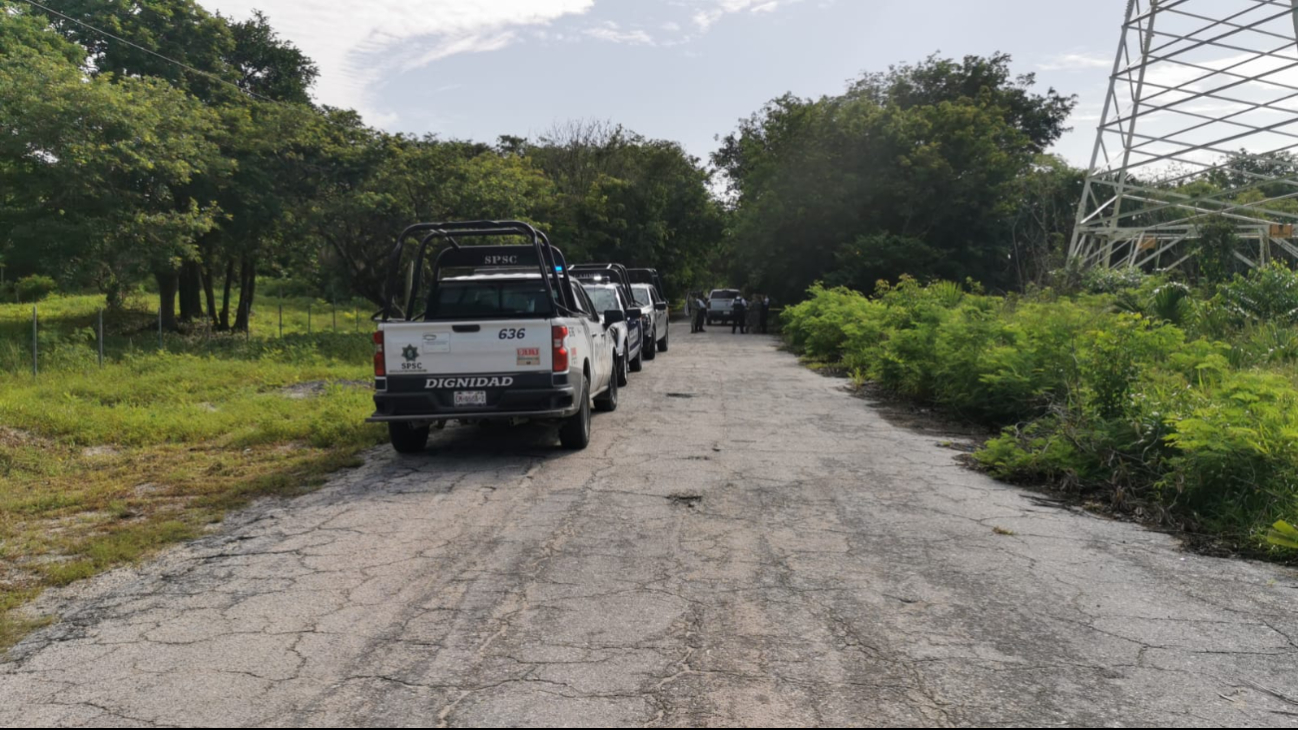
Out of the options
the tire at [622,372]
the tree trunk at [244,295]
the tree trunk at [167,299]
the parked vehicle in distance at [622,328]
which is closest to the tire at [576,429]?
the parked vehicle in distance at [622,328]

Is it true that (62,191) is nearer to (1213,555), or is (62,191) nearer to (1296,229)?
(1213,555)

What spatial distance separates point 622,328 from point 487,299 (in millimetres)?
5916

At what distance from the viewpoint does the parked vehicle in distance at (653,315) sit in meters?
22.3

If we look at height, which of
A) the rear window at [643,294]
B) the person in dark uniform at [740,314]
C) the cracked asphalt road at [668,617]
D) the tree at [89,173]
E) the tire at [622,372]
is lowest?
the cracked asphalt road at [668,617]

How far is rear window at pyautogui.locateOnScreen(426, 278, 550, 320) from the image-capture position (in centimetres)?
1045

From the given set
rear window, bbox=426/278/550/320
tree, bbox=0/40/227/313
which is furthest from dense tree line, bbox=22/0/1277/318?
rear window, bbox=426/278/550/320

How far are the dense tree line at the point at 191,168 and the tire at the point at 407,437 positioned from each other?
1133cm

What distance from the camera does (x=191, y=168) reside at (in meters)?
19.8

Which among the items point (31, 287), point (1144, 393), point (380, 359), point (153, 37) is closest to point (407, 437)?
point (380, 359)

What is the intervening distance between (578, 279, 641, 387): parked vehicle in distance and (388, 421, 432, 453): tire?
5.06m

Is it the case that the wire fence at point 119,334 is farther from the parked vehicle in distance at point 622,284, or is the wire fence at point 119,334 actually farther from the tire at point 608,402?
the tire at point 608,402

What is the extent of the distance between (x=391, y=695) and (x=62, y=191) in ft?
58.4

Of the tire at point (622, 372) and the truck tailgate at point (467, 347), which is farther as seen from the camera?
the tire at point (622, 372)

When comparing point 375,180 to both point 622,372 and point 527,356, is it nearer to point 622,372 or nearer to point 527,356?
point 622,372
